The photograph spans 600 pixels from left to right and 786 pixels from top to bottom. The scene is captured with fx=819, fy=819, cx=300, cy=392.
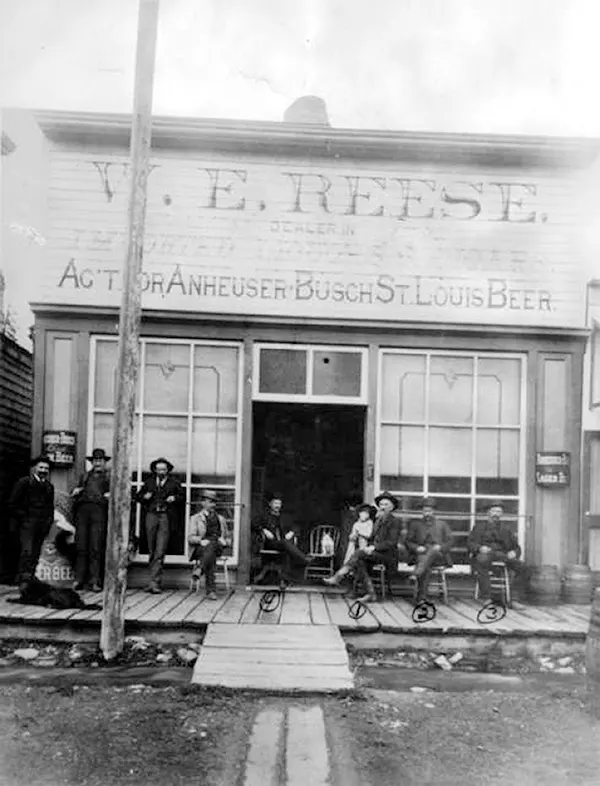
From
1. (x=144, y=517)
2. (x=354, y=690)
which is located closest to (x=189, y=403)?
(x=144, y=517)

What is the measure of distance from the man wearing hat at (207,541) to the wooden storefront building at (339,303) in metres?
0.70

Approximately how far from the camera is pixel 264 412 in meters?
12.4

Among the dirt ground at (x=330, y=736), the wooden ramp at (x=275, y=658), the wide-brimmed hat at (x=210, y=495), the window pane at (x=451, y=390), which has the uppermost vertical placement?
the window pane at (x=451, y=390)

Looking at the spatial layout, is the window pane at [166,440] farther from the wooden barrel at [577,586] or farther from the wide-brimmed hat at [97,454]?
the wooden barrel at [577,586]

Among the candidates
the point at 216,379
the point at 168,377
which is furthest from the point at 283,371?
the point at 168,377

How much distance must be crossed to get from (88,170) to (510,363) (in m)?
5.73

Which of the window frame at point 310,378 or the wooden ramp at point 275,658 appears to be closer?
the wooden ramp at point 275,658

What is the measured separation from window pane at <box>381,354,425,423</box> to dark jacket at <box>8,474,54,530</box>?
4.12 metres

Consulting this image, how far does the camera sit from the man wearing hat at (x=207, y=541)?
9.05 metres

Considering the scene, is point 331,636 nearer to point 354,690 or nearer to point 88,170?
point 354,690

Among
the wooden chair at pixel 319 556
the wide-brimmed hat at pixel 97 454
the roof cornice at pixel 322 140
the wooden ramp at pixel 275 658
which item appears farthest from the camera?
the wooden chair at pixel 319 556

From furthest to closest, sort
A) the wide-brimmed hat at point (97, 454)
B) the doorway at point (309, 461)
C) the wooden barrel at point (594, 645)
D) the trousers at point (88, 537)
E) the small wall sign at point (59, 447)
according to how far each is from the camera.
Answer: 1. the doorway at point (309, 461)
2. the small wall sign at point (59, 447)
3. the wide-brimmed hat at point (97, 454)
4. the trousers at point (88, 537)
5. the wooden barrel at point (594, 645)

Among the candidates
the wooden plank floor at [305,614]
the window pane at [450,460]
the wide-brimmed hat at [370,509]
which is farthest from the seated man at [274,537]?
the window pane at [450,460]

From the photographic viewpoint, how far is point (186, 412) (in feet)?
32.9
